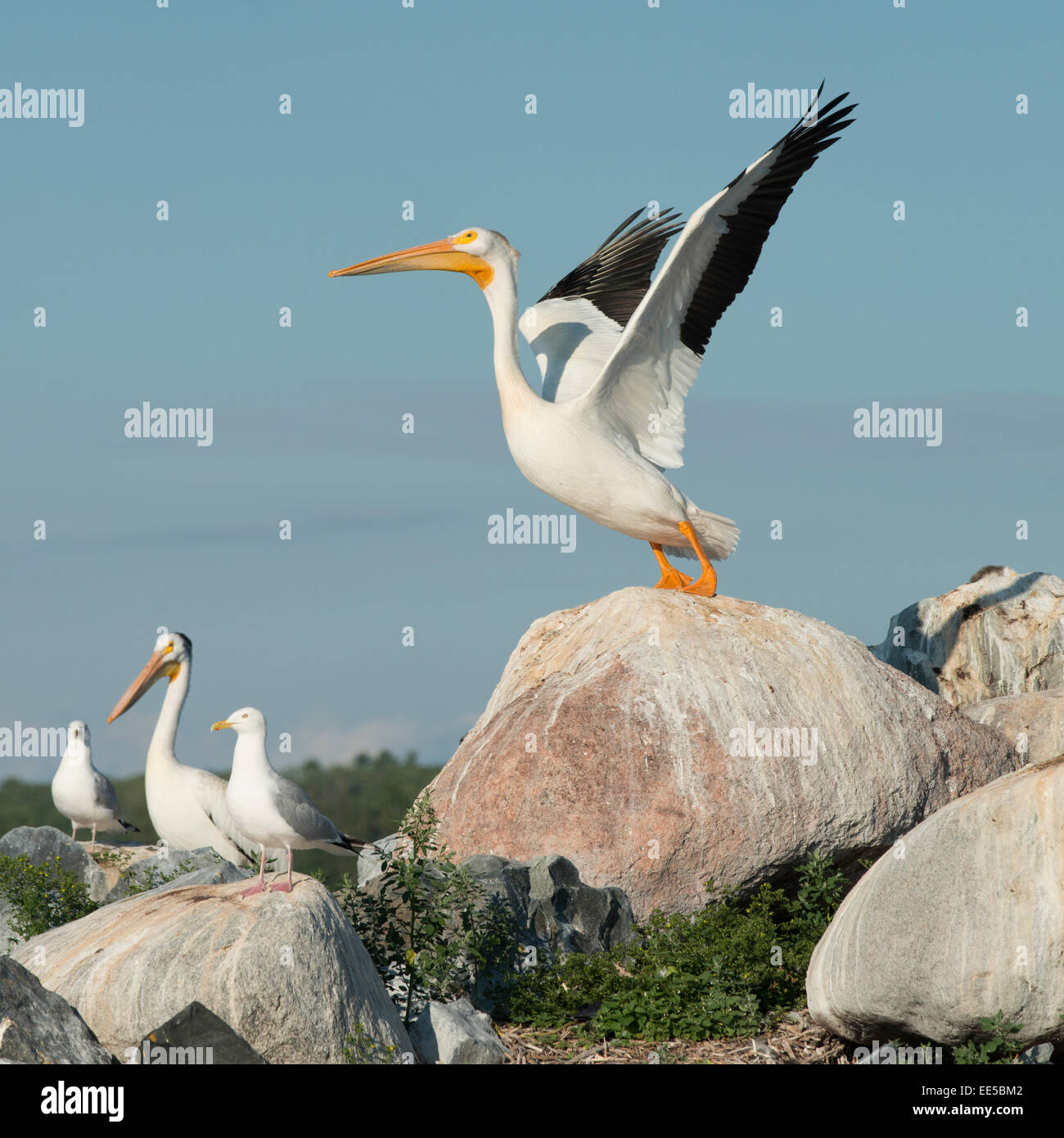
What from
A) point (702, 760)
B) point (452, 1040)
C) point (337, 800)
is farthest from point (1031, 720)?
point (337, 800)

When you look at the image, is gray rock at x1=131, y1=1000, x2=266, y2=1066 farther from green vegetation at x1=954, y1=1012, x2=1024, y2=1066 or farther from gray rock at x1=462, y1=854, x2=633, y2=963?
green vegetation at x1=954, y1=1012, x2=1024, y2=1066

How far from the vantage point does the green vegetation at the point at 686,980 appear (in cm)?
809

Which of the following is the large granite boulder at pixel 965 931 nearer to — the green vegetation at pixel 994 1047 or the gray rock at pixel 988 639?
the green vegetation at pixel 994 1047

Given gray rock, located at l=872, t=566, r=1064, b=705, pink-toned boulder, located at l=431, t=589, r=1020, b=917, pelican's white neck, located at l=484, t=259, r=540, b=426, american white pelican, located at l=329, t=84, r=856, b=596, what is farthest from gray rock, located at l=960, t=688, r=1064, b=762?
pelican's white neck, located at l=484, t=259, r=540, b=426

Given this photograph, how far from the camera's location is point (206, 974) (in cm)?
707

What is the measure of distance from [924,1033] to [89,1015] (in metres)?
4.68

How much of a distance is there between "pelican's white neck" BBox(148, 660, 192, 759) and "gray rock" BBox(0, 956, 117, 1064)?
644cm

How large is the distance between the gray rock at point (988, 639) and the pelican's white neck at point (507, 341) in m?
6.61

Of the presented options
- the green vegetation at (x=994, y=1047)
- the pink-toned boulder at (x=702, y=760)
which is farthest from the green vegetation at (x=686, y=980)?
the green vegetation at (x=994, y=1047)

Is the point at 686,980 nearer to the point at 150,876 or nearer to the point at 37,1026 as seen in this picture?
the point at 37,1026

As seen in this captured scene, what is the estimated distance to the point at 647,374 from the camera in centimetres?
1318

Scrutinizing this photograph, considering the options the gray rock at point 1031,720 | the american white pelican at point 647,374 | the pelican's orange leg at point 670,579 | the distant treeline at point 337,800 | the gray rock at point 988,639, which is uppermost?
the american white pelican at point 647,374

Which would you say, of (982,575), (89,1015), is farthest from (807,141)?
(89,1015)

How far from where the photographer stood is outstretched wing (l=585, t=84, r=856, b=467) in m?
12.2
